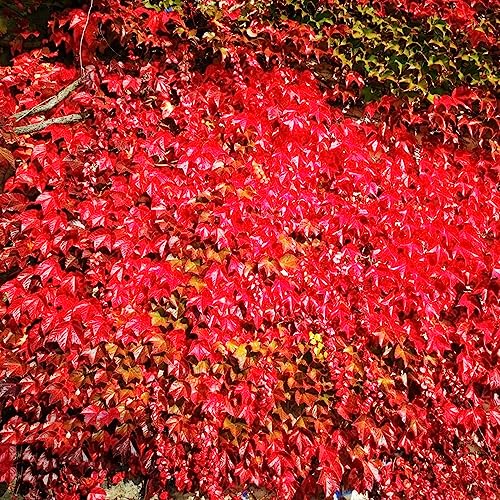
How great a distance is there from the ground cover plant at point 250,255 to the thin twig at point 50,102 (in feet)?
0.07

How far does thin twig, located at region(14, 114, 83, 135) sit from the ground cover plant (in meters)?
0.02

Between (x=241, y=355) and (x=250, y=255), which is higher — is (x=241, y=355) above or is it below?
below

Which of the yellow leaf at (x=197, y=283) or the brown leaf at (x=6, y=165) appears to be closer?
the brown leaf at (x=6, y=165)

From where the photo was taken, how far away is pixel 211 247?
266 cm

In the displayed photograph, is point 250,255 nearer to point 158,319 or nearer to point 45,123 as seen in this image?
point 158,319

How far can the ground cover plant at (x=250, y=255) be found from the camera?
2.56 m

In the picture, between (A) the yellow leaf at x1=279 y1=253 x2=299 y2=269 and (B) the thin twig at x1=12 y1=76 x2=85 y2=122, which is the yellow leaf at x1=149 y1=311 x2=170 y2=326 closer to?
(A) the yellow leaf at x1=279 y1=253 x2=299 y2=269

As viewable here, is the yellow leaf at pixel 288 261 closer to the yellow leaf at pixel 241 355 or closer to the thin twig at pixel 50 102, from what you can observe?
the yellow leaf at pixel 241 355

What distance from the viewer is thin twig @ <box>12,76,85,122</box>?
2741 millimetres

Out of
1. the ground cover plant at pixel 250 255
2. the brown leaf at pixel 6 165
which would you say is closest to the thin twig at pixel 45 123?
the ground cover plant at pixel 250 255

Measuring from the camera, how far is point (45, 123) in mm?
2760

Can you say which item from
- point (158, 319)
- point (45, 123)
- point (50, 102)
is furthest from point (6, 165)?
point (158, 319)

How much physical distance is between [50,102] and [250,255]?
1363 millimetres

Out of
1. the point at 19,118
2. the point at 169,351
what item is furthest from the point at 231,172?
the point at 19,118
